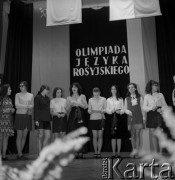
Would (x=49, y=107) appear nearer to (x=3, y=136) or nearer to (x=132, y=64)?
(x=3, y=136)

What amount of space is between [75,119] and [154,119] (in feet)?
4.78

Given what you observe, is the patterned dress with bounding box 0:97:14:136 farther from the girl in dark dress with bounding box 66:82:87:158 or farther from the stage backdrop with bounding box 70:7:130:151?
the stage backdrop with bounding box 70:7:130:151

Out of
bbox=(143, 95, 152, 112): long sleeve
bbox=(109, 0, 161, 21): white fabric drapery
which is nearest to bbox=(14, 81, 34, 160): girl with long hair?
bbox=(143, 95, 152, 112): long sleeve

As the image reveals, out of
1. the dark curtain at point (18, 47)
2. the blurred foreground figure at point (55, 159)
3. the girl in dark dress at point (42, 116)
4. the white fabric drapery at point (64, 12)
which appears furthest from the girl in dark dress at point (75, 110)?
the blurred foreground figure at point (55, 159)

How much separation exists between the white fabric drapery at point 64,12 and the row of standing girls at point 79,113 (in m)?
1.40

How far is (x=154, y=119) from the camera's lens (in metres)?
5.22

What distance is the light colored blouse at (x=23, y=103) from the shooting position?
5328 millimetres

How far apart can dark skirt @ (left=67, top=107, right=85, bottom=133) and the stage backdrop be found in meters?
1.57

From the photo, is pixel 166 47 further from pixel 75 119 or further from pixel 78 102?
pixel 75 119

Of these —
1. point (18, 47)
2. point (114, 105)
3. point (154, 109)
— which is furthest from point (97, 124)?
point (18, 47)

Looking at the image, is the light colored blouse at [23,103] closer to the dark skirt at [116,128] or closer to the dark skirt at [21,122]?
the dark skirt at [21,122]

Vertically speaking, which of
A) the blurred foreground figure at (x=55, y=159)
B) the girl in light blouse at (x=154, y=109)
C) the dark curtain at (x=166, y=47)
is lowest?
the blurred foreground figure at (x=55, y=159)

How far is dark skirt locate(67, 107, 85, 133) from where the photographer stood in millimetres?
5301

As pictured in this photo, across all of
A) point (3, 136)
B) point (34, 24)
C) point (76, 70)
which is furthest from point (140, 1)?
point (3, 136)
